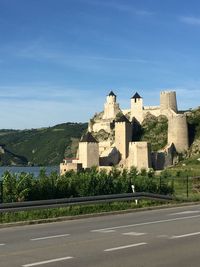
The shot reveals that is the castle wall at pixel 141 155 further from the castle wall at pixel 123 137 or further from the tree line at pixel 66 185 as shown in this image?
the tree line at pixel 66 185

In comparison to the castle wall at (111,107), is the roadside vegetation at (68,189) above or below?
below

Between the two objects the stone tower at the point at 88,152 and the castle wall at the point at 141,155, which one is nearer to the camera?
the castle wall at the point at 141,155

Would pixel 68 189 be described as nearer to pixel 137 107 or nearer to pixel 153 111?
pixel 153 111

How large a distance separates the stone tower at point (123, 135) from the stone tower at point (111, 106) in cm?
2008

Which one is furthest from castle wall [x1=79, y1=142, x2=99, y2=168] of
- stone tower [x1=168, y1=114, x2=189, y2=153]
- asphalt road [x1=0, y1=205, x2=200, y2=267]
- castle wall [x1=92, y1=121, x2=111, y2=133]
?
asphalt road [x1=0, y1=205, x2=200, y2=267]

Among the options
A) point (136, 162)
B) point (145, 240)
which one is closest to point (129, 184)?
point (145, 240)

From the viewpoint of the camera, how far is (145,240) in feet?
41.8

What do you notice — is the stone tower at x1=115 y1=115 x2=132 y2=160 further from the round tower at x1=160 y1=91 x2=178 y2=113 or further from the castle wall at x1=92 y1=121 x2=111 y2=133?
the castle wall at x1=92 y1=121 x2=111 y2=133

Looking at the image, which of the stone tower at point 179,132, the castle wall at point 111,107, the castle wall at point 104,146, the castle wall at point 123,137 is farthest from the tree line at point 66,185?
the castle wall at point 111,107

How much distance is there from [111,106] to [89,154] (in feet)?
108

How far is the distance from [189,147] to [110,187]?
336 ft

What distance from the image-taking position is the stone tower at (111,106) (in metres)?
148

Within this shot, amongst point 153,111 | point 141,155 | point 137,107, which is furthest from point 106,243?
point 137,107

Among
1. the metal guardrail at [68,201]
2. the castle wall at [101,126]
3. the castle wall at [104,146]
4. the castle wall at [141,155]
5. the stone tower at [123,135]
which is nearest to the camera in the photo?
the metal guardrail at [68,201]
